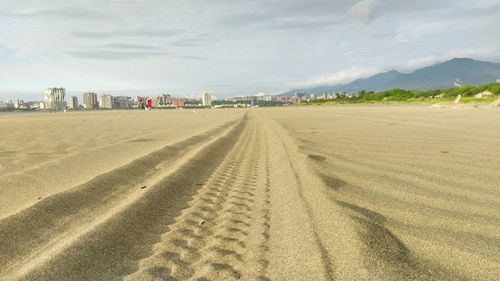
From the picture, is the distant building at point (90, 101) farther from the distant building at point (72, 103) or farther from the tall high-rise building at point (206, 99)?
the tall high-rise building at point (206, 99)

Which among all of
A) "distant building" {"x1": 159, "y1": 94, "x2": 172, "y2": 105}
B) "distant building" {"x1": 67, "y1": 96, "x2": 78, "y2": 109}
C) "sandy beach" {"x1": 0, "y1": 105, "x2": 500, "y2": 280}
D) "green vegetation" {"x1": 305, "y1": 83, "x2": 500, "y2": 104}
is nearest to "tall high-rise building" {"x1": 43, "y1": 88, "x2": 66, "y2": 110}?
"distant building" {"x1": 67, "y1": 96, "x2": 78, "y2": 109}

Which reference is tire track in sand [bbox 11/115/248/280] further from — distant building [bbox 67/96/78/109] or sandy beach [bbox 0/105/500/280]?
distant building [bbox 67/96/78/109]

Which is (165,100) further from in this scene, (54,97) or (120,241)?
(120,241)

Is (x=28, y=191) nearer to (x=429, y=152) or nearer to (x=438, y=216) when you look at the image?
(x=438, y=216)

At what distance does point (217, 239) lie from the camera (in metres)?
3.16

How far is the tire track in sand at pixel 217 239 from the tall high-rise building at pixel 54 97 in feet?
463

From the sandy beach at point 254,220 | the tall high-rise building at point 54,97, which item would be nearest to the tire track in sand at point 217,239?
the sandy beach at point 254,220

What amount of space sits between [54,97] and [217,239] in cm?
14804

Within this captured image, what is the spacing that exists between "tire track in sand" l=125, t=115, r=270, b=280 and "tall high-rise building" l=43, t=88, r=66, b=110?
141 meters

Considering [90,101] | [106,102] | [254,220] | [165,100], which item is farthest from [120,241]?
[165,100]

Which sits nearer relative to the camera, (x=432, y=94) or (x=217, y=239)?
(x=217, y=239)

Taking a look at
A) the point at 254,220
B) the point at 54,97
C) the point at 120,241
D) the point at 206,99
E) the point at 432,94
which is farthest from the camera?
the point at 206,99

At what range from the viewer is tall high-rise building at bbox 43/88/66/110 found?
132875 mm

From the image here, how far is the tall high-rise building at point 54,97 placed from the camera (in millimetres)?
132875
